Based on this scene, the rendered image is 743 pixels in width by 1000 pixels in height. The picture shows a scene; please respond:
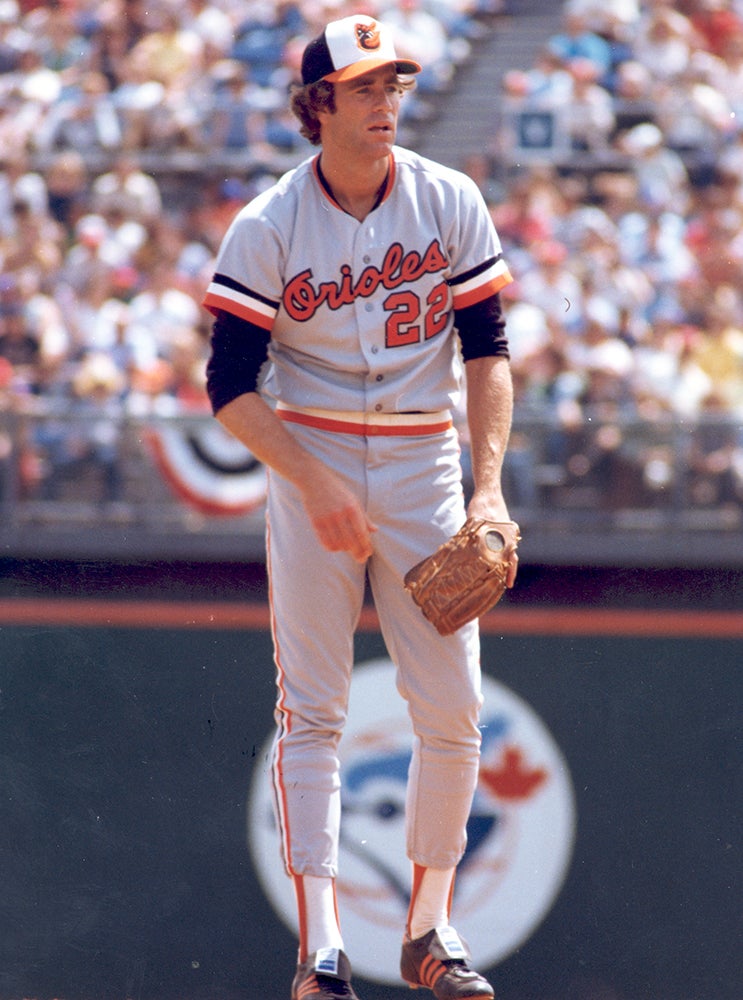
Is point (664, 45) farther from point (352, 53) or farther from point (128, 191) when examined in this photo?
point (352, 53)

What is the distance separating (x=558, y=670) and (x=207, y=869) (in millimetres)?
1388

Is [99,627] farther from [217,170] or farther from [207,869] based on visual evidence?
[217,170]

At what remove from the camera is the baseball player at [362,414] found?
3014 mm

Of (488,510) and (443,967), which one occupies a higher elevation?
(488,510)

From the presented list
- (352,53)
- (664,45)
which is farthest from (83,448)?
(664,45)

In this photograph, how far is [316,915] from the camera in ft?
9.99

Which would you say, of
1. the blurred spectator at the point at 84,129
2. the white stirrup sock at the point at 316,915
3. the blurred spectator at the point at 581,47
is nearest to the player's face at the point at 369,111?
the white stirrup sock at the point at 316,915

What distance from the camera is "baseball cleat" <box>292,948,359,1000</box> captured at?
2.93m

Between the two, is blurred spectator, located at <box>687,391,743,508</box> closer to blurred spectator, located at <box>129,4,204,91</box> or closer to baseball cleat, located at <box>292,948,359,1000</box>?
baseball cleat, located at <box>292,948,359,1000</box>

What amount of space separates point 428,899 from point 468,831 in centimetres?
183

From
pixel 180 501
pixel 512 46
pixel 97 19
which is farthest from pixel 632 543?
pixel 97 19

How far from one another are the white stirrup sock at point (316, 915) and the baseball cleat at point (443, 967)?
0.71 ft

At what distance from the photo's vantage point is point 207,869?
16.5 ft

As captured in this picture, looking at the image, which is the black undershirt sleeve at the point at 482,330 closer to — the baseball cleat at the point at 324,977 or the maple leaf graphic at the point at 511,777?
the baseball cleat at the point at 324,977
